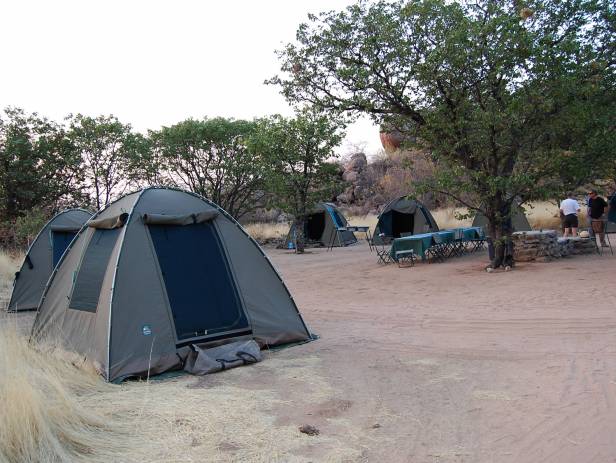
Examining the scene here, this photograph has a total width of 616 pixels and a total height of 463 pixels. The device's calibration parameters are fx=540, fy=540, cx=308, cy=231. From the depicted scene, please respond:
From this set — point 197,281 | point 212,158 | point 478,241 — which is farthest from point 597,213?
point 212,158

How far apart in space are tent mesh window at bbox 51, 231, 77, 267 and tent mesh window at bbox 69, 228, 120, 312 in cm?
471

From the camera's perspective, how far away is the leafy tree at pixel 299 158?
19766 millimetres

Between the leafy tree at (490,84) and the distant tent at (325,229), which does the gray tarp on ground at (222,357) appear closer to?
the leafy tree at (490,84)

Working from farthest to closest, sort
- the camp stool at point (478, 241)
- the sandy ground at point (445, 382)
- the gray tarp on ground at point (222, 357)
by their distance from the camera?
the camp stool at point (478, 241)
the gray tarp on ground at point (222, 357)
the sandy ground at point (445, 382)

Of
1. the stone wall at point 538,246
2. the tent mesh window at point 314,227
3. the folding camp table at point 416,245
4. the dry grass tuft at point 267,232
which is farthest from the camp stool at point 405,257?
the dry grass tuft at point 267,232

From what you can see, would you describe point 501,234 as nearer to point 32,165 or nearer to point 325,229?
point 325,229

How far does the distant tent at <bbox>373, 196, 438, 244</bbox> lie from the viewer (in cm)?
2108

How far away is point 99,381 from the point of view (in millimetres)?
4977

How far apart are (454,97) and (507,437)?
9031 mm

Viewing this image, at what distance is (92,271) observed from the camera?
603cm

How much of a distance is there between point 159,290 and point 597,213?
12.7 metres

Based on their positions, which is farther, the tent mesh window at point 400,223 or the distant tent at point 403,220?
the tent mesh window at point 400,223

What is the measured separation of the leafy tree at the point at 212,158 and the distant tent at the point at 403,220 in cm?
623

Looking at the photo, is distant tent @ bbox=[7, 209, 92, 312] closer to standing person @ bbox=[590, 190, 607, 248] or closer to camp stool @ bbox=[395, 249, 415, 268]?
camp stool @ bbox=[395, 249, 415, 268]
